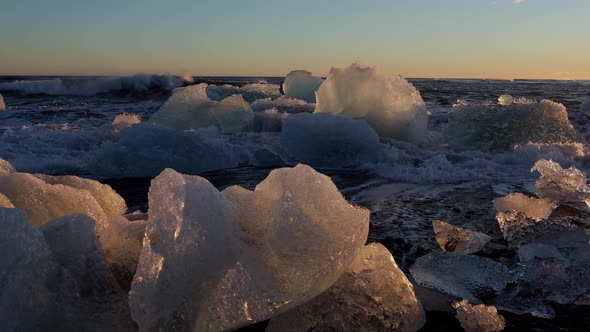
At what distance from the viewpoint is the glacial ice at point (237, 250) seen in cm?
141

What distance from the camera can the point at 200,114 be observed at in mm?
7355

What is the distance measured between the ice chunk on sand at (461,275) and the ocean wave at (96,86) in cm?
1992

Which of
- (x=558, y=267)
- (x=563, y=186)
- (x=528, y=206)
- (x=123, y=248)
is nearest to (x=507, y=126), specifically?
(x=563, y=186)

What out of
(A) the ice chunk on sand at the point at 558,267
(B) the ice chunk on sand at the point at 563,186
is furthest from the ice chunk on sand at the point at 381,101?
(A) the ice chunk on sand at the point at 558,267

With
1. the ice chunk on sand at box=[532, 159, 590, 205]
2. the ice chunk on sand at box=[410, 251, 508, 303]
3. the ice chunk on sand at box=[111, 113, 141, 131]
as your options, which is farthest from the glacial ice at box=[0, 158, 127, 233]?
the ice chunk on sand at box=[111, 113, 141, 131]

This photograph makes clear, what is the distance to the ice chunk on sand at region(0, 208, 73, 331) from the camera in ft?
4.46

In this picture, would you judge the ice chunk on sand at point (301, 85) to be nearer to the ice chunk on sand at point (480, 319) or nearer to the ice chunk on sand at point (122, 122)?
the ice chunk on sand at point (122, 122)

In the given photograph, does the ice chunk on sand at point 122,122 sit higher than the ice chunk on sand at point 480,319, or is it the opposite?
the ice chunk on sand at point 122,122

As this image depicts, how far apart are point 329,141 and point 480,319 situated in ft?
12.9

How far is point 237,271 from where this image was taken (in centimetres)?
146

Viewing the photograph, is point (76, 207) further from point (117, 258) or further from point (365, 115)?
point (365, 115)

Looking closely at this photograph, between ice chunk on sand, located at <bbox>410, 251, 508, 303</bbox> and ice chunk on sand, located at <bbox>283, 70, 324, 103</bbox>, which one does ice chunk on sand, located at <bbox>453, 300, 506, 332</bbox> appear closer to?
ice chunk on sand, located at <bbox>410, 251, 508, 303</bbox>

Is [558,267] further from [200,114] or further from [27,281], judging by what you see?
[200,114]

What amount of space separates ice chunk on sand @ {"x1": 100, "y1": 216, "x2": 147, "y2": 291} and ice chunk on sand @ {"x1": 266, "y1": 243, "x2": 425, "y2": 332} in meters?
0.50
